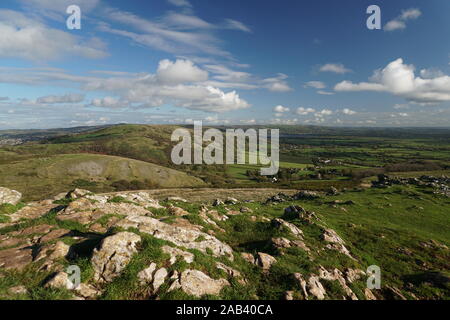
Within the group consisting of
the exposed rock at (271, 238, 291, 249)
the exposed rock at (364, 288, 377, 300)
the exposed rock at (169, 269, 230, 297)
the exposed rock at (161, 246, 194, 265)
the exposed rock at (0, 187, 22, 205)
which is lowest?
→ the exposed rock at (364, 288, 377, 300)

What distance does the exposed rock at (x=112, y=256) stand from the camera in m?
12.3

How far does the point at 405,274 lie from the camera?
22094 mm

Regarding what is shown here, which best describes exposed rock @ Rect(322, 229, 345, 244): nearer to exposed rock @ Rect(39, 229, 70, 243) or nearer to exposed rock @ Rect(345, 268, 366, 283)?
exposed rock @ Rect(345, 268, 366, 283)

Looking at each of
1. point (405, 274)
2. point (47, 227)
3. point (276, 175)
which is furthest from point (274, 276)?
point (276, 175)

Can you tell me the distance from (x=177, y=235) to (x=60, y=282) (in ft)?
26.0

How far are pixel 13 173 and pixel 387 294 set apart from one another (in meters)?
195

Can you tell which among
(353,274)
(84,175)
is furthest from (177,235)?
(84,175)

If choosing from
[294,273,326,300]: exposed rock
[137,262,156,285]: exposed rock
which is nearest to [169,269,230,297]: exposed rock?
[137,262,156,285]: exposed rock

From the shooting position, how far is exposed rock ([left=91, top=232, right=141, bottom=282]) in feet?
40.3

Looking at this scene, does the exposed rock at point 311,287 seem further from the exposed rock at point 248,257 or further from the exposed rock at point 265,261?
the exposed rock at point 248,257

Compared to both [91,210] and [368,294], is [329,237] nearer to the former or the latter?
[368,294]

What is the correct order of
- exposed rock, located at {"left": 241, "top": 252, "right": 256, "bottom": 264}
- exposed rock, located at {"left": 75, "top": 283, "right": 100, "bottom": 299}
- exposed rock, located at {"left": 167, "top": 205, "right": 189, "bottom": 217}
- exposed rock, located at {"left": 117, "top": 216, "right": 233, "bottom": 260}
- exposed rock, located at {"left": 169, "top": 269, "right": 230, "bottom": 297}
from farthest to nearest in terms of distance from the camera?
exposed rock, located at {"left": 167, "top": 205, "right": 189, "bottom": 217}, exposed rock, located at {"left": 241, "top": 252, "right": 256, "bottom": 264}, exposed rock, located at {"left": 117, "top": 216, "right": 233, "bottom": 260}, exposed rock, located at {"left": 169, "top": 269, "right": 230, "bottom": 297}, exposed rock, located at {"left": 75, "top": 283, "right": 100, "bottom": 299}

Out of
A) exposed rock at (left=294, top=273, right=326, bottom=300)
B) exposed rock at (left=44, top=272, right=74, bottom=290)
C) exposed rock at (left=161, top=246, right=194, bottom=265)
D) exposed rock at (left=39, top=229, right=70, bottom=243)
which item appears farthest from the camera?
exposed rock at (left=39, top=229, right=70, bottom=243)

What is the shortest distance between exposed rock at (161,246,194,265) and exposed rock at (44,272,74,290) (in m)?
4.91
